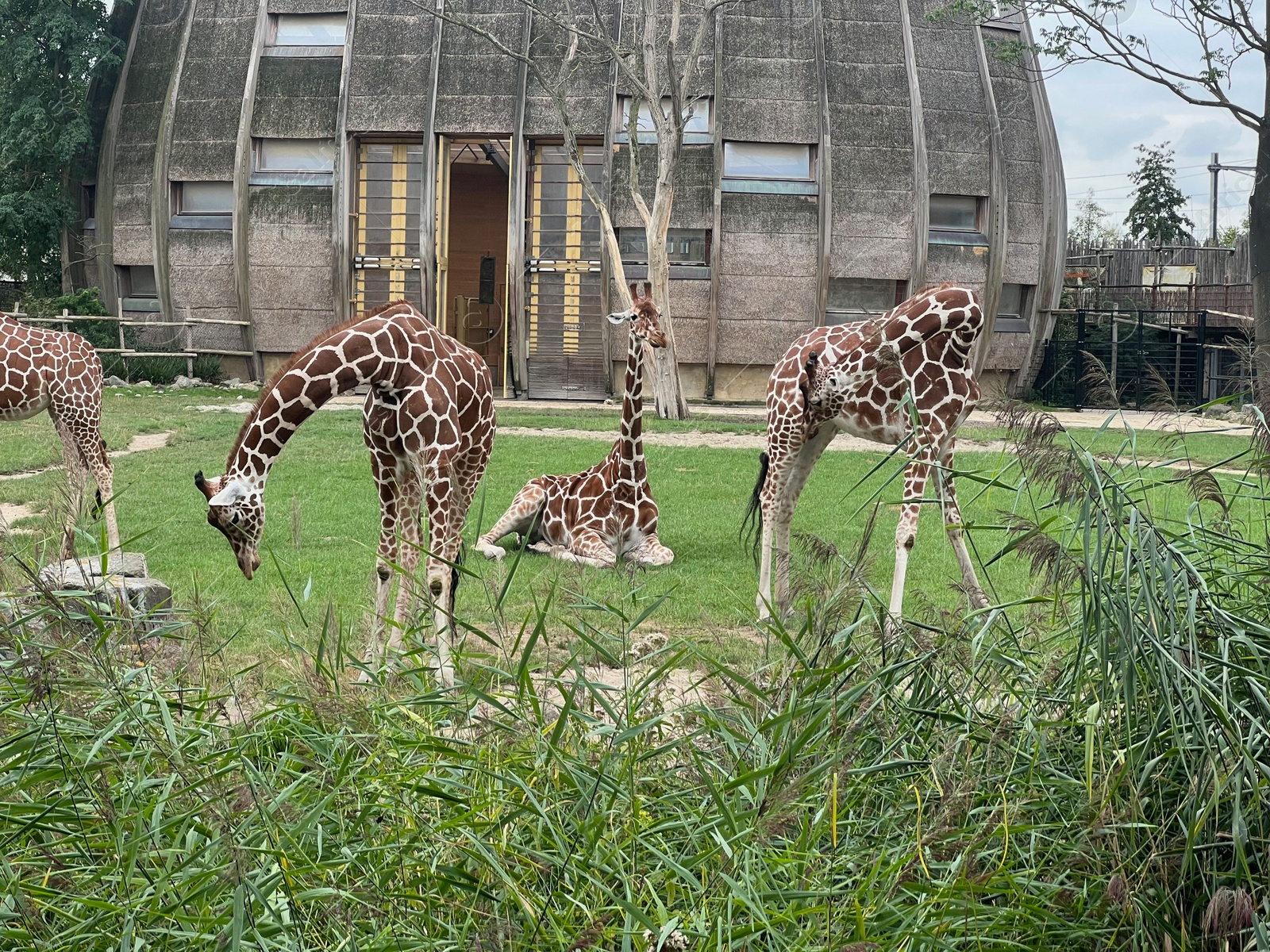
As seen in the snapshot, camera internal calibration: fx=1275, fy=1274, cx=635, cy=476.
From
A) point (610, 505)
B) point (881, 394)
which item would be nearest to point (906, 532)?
point (881, 394)

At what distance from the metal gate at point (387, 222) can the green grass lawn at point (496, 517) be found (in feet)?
13.5

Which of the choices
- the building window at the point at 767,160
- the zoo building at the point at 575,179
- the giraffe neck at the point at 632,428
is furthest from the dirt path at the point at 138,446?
the building window at the point at 767,160

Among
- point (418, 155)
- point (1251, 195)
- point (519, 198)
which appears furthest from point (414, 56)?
point (1251, 195)

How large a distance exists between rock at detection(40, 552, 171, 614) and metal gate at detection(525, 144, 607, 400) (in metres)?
14.0

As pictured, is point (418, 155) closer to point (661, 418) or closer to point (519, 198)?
point (519, 198)

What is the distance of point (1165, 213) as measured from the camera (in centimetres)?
3659

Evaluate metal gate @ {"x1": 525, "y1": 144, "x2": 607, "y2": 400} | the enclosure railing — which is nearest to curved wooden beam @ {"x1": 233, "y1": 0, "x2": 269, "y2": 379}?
the enclosure railing

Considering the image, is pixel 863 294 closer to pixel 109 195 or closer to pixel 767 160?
pixel 767 160

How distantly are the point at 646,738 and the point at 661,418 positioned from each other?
15.7 meters

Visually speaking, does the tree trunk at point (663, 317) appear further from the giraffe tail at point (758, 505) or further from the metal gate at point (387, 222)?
the giraffe tail at point (758, 505)

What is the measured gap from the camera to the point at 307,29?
22406 mm

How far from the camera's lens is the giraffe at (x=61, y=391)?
29.3 ft

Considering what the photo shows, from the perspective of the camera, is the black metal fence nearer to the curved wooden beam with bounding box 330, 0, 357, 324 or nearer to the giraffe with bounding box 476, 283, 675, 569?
the curved wooden beam with bounding box 330, 0, 357, 324

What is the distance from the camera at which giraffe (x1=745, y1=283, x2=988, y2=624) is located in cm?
696
